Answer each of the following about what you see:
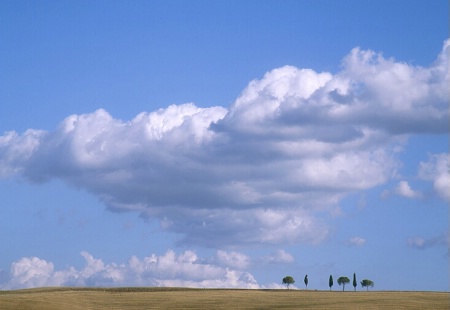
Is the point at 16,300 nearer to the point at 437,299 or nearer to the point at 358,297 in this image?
the point at 358,297

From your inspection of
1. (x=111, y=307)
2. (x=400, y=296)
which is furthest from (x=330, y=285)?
(x=111, y=307)

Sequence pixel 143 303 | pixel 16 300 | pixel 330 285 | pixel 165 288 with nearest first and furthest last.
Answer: pixel 16 300, pixel 143 303, pixel 165 288, pixel 330 285

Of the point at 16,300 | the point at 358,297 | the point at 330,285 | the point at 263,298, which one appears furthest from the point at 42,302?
the point at 330,285

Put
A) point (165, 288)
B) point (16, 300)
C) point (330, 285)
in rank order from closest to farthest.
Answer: point (16, 300) < point (165, 288) < point (330, 285)

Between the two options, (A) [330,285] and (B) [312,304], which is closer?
(B) [312,304]

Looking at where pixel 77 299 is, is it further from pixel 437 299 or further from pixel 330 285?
pixel 330 285

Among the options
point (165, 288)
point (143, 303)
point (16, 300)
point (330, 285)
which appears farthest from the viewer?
point (330, 285)

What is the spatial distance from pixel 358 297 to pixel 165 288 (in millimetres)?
57529

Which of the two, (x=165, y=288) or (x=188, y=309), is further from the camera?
(x=165, y=288)

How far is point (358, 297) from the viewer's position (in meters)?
123

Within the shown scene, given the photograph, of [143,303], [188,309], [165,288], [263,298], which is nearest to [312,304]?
[263,298]

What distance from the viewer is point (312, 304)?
112m

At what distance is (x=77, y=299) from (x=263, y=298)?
2944 centimetres

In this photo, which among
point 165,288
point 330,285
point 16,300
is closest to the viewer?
Answer: point 16,300
